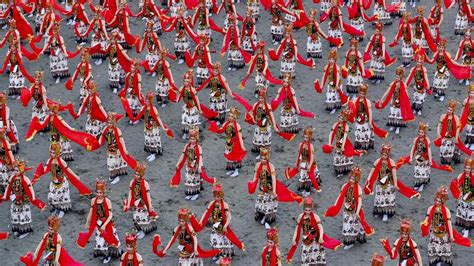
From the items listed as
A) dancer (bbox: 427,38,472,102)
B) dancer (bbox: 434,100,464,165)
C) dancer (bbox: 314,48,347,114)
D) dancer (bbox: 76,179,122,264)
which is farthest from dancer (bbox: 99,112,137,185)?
Result: dancer (bbox: 427,38,472,102)

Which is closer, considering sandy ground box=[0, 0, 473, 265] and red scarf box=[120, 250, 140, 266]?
red scarf box=[120, 250, 140, 266]

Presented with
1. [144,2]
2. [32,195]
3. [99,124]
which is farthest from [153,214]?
[144,2]

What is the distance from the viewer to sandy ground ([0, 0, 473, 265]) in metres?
26.2

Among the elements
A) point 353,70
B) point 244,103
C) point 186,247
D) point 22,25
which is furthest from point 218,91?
point 22,25

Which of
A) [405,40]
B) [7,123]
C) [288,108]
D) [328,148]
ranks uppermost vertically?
[405,40]

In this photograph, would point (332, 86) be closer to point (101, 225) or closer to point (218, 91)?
point (218, 91)

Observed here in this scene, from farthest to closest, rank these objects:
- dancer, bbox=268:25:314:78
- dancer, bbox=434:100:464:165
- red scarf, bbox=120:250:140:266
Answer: dancer, bbox=268:25:314:78 → dancer, bbox=434:100:464:165 → red scarf, bbox=120:250:140:266

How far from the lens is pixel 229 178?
2914cm

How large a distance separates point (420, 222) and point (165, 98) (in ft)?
30.3

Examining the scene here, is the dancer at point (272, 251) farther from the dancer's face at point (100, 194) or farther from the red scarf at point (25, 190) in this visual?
the red scarf at point (25, 190)

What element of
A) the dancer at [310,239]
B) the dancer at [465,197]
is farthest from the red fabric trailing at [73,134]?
the dancer at [465,197]

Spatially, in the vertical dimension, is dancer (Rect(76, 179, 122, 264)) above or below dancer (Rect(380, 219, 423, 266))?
above

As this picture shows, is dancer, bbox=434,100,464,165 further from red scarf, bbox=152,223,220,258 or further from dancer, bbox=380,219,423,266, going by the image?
red scarf, bbox=152,223,220,258

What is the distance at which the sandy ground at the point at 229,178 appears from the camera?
2616 cm
